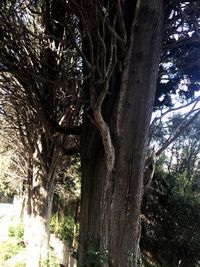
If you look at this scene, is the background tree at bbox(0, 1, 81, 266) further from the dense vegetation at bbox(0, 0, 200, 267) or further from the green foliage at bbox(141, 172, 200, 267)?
the green foliage at bbox(141, 172, 200, 267)

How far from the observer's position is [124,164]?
3.77 meters

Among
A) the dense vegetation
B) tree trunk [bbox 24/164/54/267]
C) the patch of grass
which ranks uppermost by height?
the dense vegetation

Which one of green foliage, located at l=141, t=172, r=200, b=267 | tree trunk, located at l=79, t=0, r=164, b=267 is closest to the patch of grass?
green foliage, located at l=141, t=172, r=200, b=267

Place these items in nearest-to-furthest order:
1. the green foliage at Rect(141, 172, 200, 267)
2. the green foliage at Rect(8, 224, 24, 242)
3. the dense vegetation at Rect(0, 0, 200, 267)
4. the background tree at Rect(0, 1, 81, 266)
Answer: the dense vegetation at Rect(0, 0, 200, 267), the background tree at Rect(0, 1, 81, 266), the green foliage at Rect(141, 172, 200, 267), the green foliage at Rect(8, 224, 24, 242)

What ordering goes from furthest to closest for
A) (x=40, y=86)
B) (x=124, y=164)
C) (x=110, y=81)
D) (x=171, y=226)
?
(x=171, y=226)
(x=40, y=86)
(x=110, y=81)
(x=124, y=164)

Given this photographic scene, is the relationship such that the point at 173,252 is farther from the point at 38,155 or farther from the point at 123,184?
the point at 123,184

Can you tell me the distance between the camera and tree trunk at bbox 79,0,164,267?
3.70 m

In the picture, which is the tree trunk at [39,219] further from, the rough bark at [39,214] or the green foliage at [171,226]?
the green foliage at [171,226]

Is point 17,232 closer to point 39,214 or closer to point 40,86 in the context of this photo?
point 39,214

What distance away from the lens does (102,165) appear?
12.9ft

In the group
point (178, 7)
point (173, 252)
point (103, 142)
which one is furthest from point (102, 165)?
point (173, 252)

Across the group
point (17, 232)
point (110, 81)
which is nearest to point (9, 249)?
point (17, 232)

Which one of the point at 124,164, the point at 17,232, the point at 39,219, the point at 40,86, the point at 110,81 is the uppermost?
the point at 40,86

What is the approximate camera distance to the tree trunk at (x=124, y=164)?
146 inches
